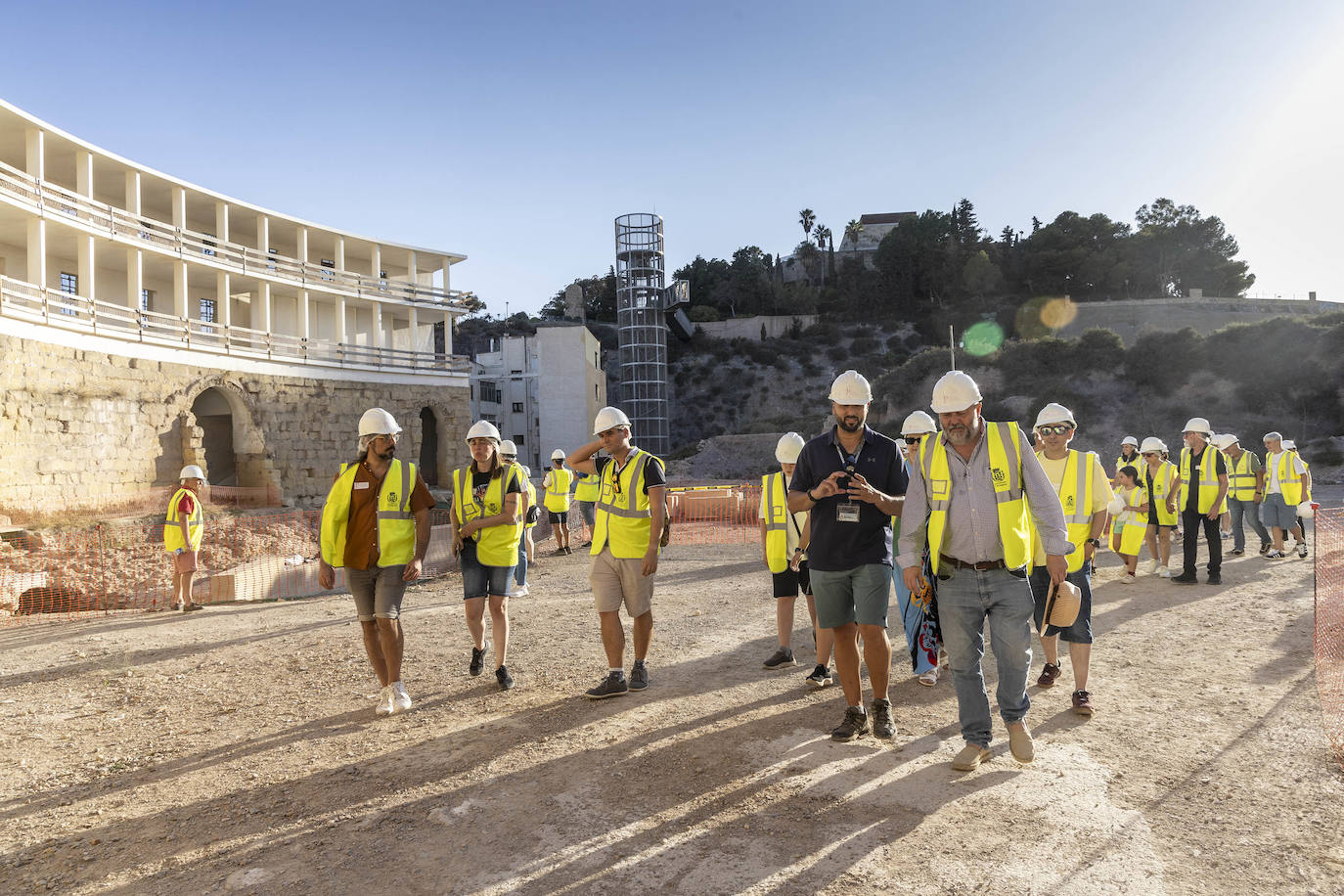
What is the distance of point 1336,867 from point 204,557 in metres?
18.4

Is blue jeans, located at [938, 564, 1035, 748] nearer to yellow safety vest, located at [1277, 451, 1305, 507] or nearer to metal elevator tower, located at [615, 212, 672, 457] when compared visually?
yellow safety vest, located at [1277, 451, 1305, 507]

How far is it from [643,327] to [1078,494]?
1785 inches

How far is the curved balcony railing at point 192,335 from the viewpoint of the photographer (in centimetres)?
1895

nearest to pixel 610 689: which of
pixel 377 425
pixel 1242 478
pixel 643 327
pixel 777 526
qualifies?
pixel 777 526

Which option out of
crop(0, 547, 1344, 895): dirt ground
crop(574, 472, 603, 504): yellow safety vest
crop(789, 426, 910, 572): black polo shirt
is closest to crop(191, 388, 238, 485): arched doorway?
crop(574, 472, 603, 504): yellow safety vest

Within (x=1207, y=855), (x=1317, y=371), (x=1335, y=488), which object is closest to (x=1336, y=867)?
(x=1207, y=855)

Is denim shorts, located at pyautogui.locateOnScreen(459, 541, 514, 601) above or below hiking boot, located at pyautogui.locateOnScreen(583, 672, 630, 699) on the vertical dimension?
above

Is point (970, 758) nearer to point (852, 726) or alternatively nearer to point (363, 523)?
point (852, 726)

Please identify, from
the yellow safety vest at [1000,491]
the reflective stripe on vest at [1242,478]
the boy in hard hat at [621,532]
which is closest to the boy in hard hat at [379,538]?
the boy in hard hat at [621,532]

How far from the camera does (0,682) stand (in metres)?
6.22

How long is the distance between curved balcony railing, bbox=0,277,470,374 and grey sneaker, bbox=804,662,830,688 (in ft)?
64.7

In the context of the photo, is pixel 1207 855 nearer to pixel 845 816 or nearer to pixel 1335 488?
pixel 845 816

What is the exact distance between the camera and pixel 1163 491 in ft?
32.0

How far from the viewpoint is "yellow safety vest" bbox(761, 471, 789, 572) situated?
6.07m
